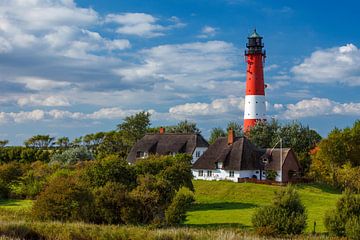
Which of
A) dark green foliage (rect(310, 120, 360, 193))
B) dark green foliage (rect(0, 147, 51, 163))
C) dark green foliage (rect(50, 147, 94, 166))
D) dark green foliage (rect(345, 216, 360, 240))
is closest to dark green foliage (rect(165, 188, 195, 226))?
A: dark green foliage (rect(345, 216, 360, 240))

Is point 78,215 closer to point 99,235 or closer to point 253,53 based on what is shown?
point 99,235

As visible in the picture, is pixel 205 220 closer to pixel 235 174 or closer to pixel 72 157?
pixel 235 174

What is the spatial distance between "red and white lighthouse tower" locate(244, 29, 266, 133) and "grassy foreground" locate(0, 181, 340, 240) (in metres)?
16.4

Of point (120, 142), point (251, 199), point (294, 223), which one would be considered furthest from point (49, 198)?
point (120, 142)

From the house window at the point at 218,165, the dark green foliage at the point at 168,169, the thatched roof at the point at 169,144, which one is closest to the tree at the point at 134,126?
the thatched roof at the point at 169,144

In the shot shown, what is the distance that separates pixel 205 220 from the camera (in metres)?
35.1

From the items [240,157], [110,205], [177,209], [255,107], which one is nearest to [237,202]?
[240,157]

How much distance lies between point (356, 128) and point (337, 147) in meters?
4.18

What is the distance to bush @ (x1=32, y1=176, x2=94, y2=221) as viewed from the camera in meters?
31.0

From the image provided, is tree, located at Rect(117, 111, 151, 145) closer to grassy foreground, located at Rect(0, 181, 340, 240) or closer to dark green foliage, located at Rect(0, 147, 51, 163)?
dark green foliage, located at Rect(0, 147, 51, 163)

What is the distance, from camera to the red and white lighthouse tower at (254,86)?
70.4 m

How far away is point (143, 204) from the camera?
32.9m

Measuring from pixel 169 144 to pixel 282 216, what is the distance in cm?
4453

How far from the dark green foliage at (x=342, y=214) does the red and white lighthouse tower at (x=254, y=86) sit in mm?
43437
